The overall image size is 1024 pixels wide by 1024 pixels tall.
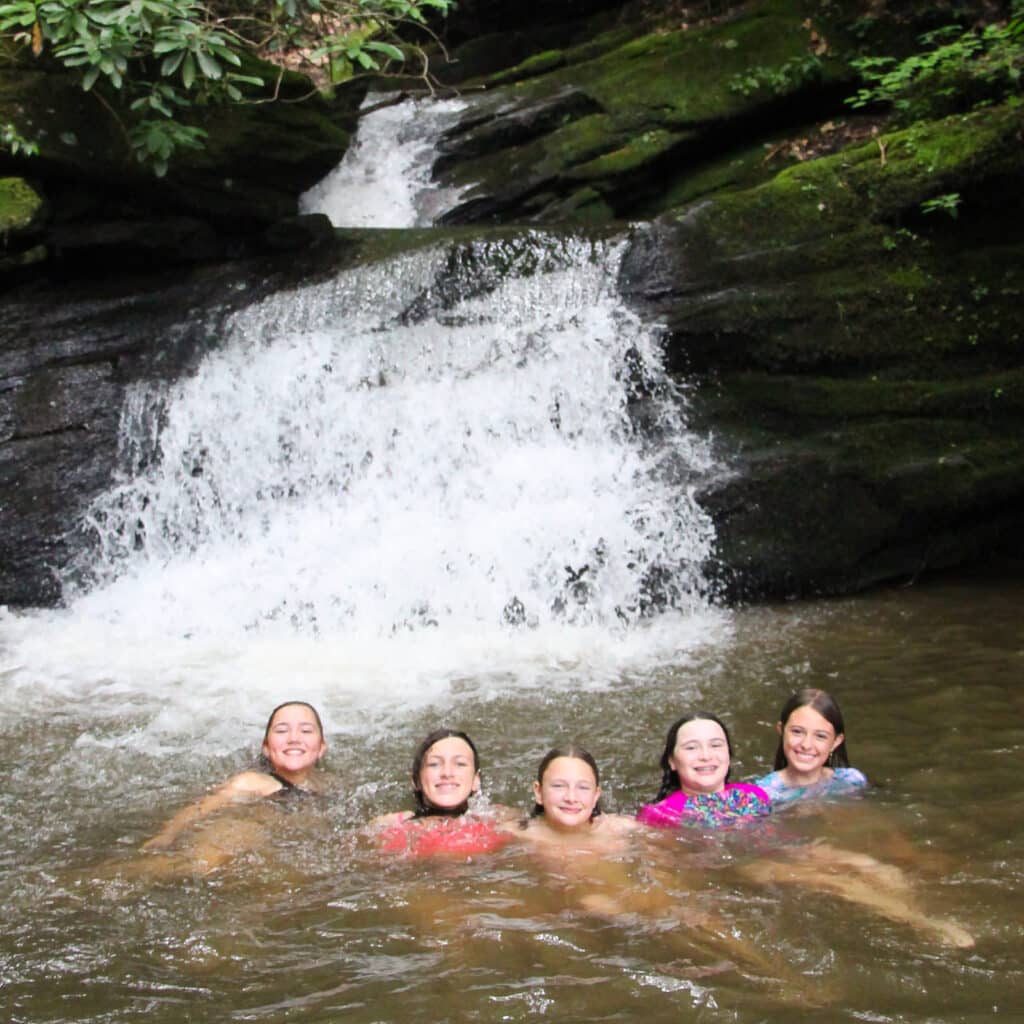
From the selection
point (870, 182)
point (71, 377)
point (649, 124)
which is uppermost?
point (649, 124)

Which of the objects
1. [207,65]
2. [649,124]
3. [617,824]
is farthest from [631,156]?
[617,824]

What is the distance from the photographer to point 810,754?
180 inches

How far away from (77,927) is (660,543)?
5555mm

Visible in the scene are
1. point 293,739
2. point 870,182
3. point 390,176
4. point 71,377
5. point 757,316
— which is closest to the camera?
point 293,739

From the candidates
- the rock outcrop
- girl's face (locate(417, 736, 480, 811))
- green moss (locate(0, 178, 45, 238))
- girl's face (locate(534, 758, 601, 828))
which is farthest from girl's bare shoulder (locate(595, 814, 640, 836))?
green moss (locate(0, 178, 45, 238))

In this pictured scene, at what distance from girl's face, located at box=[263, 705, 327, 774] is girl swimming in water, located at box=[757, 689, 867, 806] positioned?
1862 mm

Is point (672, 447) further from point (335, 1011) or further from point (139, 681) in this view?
point (335, 1011)

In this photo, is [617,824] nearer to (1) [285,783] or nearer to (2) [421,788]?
(2) [421,788]

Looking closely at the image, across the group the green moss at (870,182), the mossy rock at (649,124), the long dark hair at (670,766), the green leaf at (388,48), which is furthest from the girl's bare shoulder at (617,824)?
the mossy rock at (649,124)

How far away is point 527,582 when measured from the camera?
27.2 ft

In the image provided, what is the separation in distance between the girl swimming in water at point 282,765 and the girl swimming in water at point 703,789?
1.42 meters

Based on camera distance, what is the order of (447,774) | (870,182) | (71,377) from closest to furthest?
(447,774), (870,182), (71,377)

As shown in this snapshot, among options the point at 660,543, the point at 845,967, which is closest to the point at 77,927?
the point at 845,967

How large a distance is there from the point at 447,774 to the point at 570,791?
0.47 metres
